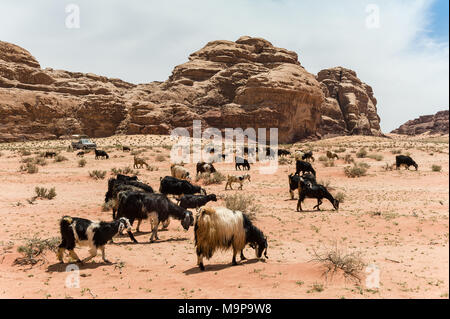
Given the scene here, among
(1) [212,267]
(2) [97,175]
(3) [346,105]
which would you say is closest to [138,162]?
(2) [97,175]

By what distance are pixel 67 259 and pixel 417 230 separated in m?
11.2

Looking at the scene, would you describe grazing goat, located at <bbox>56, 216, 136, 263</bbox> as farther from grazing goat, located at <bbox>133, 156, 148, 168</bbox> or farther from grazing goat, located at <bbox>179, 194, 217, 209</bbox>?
grazing goat, located at <bbox>133, 156, 148, 168</bbox>

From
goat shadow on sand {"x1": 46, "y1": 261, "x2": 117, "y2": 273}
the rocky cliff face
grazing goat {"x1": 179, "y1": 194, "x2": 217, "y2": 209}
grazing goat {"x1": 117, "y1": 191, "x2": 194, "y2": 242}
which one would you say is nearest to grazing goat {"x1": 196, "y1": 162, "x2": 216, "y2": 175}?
grazing goat {"x1": 179, "y1": 194, "x2": 217, "y2": 209}

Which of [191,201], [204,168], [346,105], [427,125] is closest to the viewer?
[191,201]

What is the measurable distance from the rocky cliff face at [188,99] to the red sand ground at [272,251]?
185 feet

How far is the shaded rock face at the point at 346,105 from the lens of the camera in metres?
103

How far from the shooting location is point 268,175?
2833cm

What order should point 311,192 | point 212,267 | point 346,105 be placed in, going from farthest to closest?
point 346,105 → point 311,192 → point 212,267

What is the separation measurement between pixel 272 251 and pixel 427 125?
172392mm

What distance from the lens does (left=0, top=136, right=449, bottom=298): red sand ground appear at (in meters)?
6.43

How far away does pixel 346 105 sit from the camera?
10994 cm

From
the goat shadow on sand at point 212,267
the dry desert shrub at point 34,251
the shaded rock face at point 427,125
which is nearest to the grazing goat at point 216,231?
the goat shadow on sand at point 212,267

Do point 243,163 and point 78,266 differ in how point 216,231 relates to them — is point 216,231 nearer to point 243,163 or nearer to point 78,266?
point 78,266

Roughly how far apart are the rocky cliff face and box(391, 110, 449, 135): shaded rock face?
66102 millimetres
